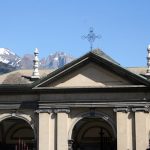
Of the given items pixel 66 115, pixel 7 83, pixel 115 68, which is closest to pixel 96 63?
→ pixel 115 68

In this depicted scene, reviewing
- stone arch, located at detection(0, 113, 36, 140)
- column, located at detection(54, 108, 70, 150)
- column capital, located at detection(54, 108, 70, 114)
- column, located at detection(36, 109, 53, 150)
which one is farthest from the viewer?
stone arch, located at detection(0, 113, 36, 140)

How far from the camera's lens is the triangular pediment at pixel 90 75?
1468 inches

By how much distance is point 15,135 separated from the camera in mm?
43312

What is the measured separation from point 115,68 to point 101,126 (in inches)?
305

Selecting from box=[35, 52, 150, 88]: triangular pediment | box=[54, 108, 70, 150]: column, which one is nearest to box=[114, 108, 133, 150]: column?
box=[35, 52, 150, 88]: triangular pediment

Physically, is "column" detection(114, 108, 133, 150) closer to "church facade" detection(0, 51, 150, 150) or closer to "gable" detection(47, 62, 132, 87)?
"church facade" detection(0, 51, 150, 150)

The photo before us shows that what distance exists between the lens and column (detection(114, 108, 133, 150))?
36500mm

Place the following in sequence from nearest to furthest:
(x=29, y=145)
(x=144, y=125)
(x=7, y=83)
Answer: (x=144, y=125) < (x=7, y=83) < (x=29, y=145)

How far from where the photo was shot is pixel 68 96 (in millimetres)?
37750

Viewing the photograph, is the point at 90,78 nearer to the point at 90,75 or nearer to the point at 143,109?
the point at 90,75

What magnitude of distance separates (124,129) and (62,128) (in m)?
4.28

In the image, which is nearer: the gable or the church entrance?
the gable

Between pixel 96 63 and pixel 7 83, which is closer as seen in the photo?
pixel 96 63

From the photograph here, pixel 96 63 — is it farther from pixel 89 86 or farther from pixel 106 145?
pixel 106 145
